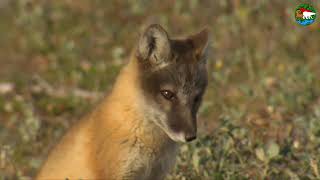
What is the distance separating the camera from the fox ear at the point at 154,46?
17.5ft

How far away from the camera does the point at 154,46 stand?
215 inches

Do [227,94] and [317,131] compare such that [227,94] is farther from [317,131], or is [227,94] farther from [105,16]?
[105,16]

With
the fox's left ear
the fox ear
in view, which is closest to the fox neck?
the fox ear

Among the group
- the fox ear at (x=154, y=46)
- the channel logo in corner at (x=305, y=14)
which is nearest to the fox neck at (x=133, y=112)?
the fox ear at (x=154, y=46)

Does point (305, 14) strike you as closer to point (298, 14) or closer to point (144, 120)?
point (298, 14)

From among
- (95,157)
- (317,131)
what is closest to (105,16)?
(317,131)

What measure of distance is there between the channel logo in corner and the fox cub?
4358mm

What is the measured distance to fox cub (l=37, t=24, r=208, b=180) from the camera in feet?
17.4

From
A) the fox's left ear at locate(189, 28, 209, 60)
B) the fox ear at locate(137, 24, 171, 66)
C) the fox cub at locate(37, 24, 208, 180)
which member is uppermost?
the fox ear at locate(137, 24, 171, 66)

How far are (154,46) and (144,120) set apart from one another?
58cm

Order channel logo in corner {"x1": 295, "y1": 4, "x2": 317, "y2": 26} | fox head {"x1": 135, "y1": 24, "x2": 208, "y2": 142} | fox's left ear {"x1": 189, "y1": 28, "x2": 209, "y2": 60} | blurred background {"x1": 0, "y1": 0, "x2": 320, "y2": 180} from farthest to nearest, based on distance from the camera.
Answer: channel logo in corner {"x1": 295, "y1": 4, "x2": 317, "y2": 26} → blurred background {"x1": 0, "y1": 0, "x2": 320, "y2": 180} → fox's left ear {"x1": 189, "y1": 28, "x2": 209, "y2": 60} → fox head {"x1": 135, "y1": 24, "x2": 208, "y2": 142}

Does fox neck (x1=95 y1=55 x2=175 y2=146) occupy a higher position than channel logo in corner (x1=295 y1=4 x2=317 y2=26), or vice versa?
fox neck (x1=95 y1=55 x2=175 y2=146)

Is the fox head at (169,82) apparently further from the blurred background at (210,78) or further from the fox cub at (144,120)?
the blurred background at (210,78)

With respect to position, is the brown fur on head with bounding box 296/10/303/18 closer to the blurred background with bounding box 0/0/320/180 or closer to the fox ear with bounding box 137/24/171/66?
the blurred background with bounding box 0/0/320/180
